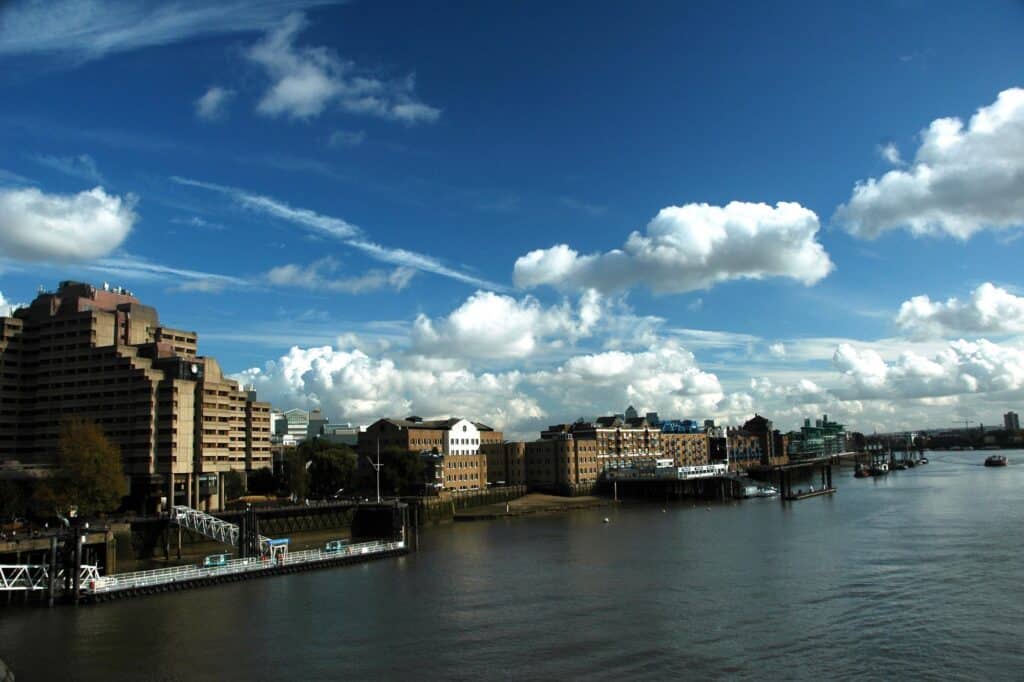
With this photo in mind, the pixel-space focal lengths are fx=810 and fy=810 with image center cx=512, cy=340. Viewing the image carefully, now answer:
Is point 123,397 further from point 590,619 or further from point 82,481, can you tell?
point 590,619

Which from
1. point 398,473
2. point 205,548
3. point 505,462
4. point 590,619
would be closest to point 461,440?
point 505,462

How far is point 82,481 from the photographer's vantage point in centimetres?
7775

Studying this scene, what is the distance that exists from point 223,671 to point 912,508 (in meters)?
101

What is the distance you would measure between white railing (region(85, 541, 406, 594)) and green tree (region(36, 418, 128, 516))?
746 inches

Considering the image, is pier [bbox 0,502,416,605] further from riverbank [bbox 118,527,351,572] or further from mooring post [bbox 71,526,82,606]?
riverbank [bbox 118,527,351,572]

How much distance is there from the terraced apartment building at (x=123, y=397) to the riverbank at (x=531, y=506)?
35897 mm

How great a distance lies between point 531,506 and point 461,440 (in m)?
21.4

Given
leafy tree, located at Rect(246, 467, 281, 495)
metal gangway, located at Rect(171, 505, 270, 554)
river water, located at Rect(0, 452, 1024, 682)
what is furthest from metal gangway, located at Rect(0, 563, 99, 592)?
leafy tree, located at Rect(246, 467, 281, 495)

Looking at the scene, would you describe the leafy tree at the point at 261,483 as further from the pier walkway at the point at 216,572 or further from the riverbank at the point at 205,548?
the pier walkway at the point at 216,572

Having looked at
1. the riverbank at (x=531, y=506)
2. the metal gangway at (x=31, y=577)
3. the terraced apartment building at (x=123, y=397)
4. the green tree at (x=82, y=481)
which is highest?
the terraced apartment building at (x=123, y=397)

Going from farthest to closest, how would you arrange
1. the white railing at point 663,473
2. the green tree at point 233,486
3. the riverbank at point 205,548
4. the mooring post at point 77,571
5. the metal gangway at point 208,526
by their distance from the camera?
the white railing at point 663,473 < the green tree at point 233,486 < the metal gangway at point 208,526 < the riverbank at point 205,548 < the mooring post at point 77,571

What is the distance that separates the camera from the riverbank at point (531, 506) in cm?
12450

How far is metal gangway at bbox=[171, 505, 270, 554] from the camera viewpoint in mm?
76062

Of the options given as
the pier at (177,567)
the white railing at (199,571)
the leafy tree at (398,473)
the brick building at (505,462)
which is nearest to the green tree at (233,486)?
the leafy tree at (398,473)
